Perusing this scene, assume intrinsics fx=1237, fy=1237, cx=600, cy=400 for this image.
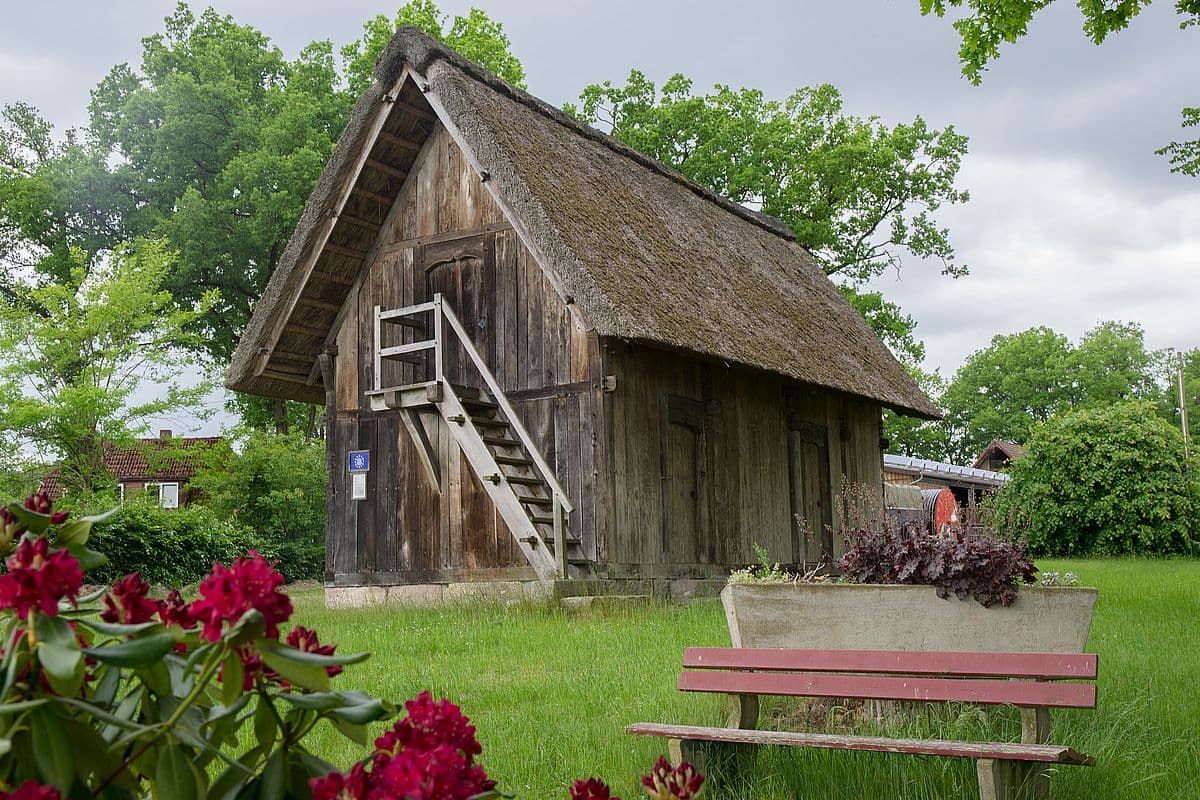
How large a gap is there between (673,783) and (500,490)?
9.96m

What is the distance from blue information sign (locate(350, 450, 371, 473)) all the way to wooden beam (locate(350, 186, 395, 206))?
2.87m

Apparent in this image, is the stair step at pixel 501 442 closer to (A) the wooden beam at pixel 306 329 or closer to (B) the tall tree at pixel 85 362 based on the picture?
(A) the wooden beam at pixel 306 329

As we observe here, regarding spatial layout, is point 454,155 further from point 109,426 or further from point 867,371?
point 109,426

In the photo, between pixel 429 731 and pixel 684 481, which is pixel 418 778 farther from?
pixel 684 481

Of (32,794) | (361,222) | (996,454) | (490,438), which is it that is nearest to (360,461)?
(490,438)

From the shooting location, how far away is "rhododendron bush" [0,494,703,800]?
5.22ft

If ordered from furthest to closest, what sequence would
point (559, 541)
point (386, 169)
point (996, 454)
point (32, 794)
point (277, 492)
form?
1. point (996, 454)
2. point (277, 492)
3. point (386, 169)
4. point (559, 541)
5. point (32, 794)

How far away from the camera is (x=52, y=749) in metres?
1.57

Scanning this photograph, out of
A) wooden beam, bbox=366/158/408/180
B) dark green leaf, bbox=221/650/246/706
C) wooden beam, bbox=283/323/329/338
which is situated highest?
wooden beam, bbox=366/158/408/180

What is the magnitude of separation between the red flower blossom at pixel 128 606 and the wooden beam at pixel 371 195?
480 inches

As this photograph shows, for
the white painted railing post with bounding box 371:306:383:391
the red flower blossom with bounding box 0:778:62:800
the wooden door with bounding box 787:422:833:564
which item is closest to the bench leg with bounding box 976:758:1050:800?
the red flower blossom with bounding box 0:778:62:800

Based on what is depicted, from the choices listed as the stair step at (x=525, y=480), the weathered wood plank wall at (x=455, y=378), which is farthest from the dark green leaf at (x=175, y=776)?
the weathered wood plank wall at (x=455, y=378)

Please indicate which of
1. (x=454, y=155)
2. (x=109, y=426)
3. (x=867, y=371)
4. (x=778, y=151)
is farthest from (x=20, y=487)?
Answer: (x=778, y=151)

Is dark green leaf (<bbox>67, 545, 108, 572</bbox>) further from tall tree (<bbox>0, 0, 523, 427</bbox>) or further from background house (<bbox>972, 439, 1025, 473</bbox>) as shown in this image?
background house (<bbox>972, 439, 1025, 473</bbox>)
